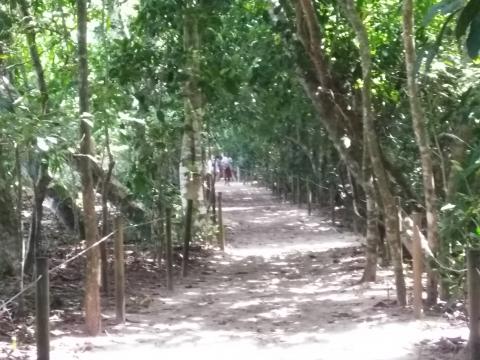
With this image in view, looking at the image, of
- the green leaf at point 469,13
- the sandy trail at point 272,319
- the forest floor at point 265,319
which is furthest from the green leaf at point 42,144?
the green leaf at point 469,13

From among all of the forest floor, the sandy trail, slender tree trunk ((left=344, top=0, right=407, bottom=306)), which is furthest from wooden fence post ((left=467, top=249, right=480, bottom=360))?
slender tree trunk ((left=344, top=0, right=407, bottom=306))

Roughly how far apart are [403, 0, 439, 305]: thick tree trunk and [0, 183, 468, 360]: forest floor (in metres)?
0.37

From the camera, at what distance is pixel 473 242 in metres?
5.84

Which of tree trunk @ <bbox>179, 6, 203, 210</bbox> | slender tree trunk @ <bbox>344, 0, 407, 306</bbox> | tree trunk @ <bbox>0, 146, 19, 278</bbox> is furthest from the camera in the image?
tree trunk @ <bbox>179, 6, 203, 210</bbox>

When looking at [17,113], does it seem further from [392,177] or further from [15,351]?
[392,177]

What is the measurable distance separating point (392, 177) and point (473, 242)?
404cm

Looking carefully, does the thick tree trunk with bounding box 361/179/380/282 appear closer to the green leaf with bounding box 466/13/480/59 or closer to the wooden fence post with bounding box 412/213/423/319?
the wooden fence post with bounding box 412/213/423/319

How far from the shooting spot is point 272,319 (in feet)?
23.6

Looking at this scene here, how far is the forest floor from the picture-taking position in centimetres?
573

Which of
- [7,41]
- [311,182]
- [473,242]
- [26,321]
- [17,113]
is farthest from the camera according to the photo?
[311,182]

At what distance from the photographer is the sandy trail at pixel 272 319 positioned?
579 cm

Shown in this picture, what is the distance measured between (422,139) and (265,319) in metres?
2.41

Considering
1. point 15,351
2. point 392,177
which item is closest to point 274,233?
point 392,177

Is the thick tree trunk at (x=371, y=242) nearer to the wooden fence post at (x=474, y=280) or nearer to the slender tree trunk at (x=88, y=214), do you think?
the slender tree trunk at (x=88, y=214)
